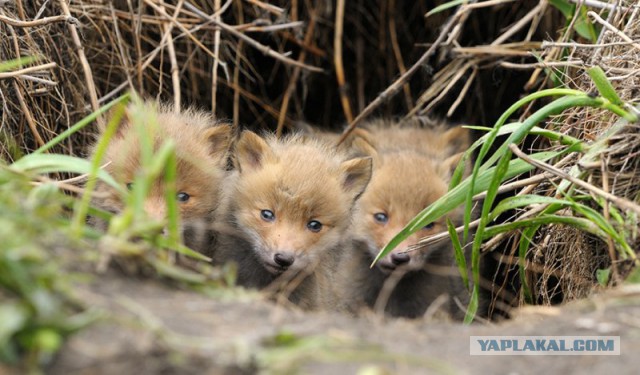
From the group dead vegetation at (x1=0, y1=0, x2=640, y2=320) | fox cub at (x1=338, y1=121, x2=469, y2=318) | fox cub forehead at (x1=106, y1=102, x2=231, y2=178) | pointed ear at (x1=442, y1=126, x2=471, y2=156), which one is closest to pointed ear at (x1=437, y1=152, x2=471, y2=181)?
fox cub at (x1=338, y1=121, x2=469, y2=318)

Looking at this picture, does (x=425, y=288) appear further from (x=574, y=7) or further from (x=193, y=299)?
(x=193, y=299)

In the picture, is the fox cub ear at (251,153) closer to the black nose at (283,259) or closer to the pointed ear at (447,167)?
the black nose at (283,259)

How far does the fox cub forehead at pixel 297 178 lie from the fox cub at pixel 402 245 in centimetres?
35

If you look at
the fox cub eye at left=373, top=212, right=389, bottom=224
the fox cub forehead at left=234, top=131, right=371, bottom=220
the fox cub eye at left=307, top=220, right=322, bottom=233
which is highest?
the fox cub forehead at left=234, top=131, right=371, bottom=220

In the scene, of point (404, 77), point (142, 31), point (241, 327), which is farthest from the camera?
point (142, 31)

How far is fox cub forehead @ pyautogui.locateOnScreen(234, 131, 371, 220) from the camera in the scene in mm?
4234

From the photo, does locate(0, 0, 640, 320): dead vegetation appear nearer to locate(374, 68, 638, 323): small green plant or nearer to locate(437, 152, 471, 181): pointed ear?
locate(374, 68, 638, 323): small green plant

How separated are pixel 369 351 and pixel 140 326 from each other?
60 cm

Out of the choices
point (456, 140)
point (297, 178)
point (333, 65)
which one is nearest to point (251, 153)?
point (297, 178)

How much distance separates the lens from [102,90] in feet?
17.0

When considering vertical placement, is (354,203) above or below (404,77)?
below

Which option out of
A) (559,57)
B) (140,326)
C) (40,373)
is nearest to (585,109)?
(559,57)

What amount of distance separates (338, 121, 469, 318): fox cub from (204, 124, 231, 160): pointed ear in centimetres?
87

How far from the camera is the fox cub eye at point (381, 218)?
4781 mm
